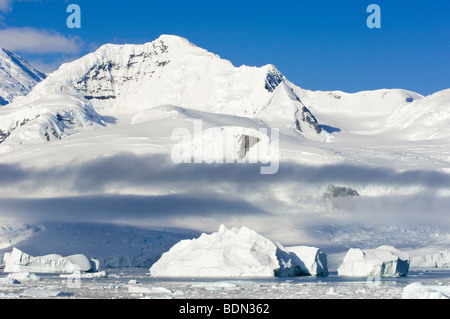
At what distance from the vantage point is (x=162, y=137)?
575 ft

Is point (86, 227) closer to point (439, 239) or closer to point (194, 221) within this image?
point (194, 221)

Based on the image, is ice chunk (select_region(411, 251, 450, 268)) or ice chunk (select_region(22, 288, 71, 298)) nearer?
ice chunk (select_region(22, 288, 71, 298))

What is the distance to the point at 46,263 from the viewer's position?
93.6 meters

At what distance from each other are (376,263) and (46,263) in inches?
1651

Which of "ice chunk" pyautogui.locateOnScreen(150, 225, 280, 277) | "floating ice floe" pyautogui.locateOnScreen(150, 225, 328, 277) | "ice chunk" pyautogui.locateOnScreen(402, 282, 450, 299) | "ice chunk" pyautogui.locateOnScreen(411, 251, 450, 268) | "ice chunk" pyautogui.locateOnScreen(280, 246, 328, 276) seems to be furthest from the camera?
"ice chunk" pyautogui.locateOnScreen(411, 251, 450, 268)

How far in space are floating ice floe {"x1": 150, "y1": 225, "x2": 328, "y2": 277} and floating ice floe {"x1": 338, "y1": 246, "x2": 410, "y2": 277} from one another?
3876 millimetres

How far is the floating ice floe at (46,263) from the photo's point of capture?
A: 91988 mm

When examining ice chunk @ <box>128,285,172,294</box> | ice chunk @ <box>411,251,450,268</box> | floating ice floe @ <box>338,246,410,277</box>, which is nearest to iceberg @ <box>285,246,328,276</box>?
floating ice floe @ <box>338,246,410,277</box>

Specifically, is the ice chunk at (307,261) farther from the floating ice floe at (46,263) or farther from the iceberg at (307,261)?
the floating ice floe at (46,263)

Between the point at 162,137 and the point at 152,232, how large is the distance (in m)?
49.6

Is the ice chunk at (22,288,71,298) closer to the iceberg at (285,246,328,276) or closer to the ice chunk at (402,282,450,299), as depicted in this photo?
the ice chunk at (402,282,450,299)

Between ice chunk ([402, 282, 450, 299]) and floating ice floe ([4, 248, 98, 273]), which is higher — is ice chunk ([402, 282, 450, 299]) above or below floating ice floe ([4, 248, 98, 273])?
→ below

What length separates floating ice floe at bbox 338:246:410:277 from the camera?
81875mm
